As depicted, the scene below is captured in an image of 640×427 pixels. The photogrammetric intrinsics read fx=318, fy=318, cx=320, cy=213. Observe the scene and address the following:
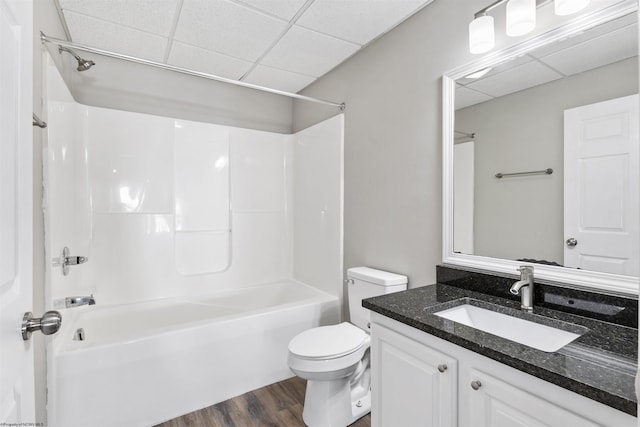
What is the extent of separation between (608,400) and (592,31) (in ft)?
4.27

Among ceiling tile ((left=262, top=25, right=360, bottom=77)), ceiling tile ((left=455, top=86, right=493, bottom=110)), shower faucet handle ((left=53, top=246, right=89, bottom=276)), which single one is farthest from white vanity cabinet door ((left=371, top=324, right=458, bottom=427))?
ceiling tile ((left=262, top=25, right=360, bottom=77))

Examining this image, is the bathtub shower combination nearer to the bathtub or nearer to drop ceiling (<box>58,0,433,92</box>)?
the bathtub

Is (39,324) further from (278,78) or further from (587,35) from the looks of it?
(278,78)

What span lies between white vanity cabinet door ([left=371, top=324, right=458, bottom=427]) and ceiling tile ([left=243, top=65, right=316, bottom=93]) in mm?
2197

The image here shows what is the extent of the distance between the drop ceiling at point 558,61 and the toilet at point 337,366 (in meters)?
1.14

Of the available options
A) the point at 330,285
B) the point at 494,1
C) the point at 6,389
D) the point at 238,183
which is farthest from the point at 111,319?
the point at 494,1

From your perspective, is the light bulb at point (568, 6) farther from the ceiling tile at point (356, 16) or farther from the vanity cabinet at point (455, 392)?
the vanity cabinet at point (455, 392)

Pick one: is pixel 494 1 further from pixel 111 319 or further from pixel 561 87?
pixel 111 319

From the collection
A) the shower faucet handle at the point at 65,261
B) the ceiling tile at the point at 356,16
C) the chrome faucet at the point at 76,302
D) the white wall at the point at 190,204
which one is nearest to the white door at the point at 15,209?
the chrome faucet at the point at 76,302

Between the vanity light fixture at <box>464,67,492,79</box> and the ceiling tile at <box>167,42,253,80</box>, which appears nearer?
the vanity light fixture at <box>464,67,492,79</box>

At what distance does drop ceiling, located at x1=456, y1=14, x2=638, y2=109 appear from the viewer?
1166 millimetres

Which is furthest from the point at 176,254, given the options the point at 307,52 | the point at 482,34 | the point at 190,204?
the point at 482,34

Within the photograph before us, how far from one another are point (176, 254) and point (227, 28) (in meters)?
1.81

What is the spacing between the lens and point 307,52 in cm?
233
